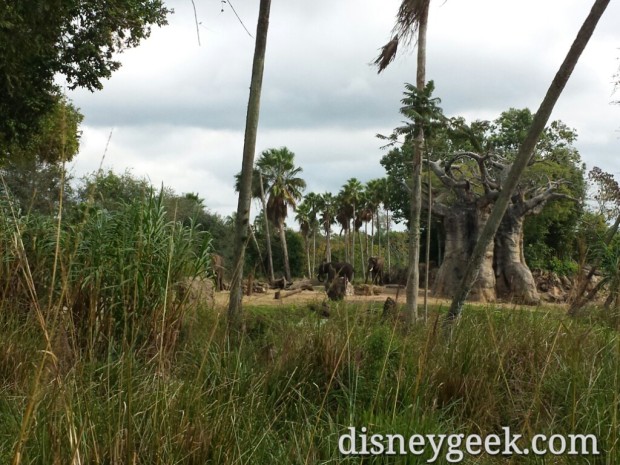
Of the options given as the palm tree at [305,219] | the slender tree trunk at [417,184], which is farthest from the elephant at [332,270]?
the palm tree at [305,219]

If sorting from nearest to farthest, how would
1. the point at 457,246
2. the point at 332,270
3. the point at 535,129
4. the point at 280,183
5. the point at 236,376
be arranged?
the point at 236,376, the point at 535,129, the point at 332,270, the point at 457,246, the point at 280,183

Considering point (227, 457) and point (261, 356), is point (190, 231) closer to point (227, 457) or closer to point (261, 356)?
point (261, 356)

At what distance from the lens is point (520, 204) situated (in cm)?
2569

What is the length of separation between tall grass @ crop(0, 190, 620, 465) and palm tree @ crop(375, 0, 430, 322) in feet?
28.9

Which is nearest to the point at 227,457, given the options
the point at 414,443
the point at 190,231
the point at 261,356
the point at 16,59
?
the point at 414,443

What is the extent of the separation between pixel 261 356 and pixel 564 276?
29.8 meters

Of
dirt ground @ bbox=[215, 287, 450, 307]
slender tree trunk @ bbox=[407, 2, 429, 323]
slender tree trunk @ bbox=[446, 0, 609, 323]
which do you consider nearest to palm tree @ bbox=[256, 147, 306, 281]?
dirt ground @ bbox=[215, 287, 450, 307]

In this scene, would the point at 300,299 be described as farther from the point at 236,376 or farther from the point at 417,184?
the point at 236,376

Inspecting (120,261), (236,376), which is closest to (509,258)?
(120,261)

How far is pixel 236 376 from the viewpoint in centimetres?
444

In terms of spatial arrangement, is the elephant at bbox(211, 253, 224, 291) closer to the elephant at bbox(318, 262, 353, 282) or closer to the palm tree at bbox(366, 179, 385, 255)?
the elephant at bbox(318, 262, 353, 282)

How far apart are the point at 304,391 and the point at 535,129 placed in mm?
4477

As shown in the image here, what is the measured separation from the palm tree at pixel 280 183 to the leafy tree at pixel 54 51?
28737 mm

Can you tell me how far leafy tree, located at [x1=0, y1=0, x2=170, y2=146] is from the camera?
38.0 ft
